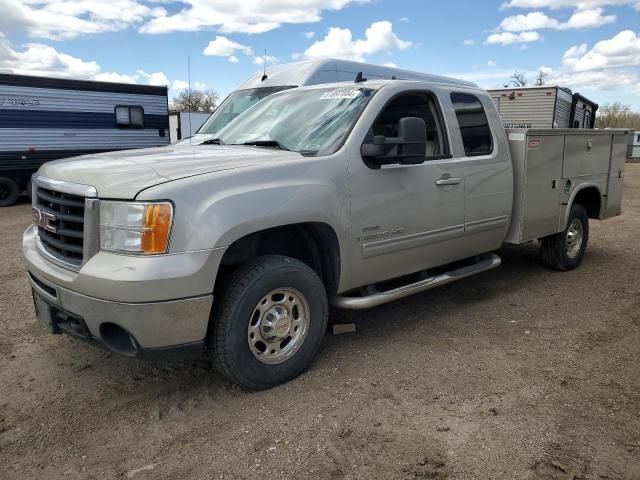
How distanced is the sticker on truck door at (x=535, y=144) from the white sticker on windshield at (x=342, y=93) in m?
2.01

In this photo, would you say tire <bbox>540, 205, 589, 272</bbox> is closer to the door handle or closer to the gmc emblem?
the door handle

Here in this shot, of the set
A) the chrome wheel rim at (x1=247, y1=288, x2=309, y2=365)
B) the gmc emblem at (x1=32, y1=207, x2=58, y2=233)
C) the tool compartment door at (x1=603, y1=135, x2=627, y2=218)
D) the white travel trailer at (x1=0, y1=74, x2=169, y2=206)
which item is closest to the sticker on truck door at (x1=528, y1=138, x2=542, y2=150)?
the tool compartment door at (x1=603, y1=135, x2=627, y2=218)

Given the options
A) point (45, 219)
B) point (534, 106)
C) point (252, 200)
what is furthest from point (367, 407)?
point (534, 106)

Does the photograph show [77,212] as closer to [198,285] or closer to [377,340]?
[198,285]

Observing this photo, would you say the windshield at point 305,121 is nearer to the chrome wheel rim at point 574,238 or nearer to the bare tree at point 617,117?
the chrome wheel rim at point 574,238

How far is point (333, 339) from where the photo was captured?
4.33 m

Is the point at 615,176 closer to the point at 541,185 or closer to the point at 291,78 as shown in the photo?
the point at 541,185

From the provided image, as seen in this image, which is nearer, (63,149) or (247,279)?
(247,279)

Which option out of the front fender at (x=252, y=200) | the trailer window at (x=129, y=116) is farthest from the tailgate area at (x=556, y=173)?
the trailer window at (x=129, y=116)

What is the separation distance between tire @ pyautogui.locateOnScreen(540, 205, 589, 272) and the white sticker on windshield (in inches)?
129

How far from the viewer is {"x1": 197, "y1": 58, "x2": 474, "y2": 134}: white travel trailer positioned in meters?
8.82

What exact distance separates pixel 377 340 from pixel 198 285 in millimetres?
1842

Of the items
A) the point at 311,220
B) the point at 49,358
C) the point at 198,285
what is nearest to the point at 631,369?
the point at 311,220

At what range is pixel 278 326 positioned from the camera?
11.2 ft
